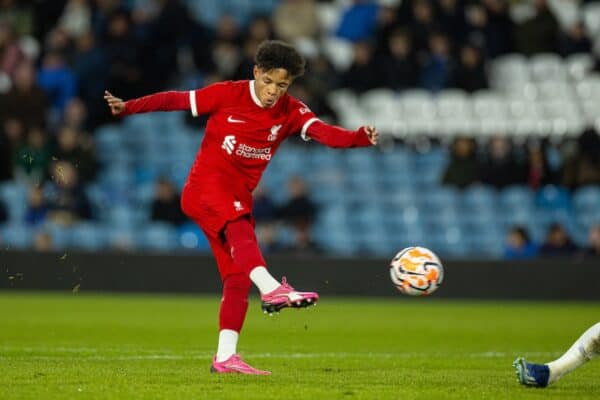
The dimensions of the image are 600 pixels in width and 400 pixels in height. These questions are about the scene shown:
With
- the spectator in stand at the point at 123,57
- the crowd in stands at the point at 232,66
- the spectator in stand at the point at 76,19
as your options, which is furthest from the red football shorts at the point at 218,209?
the spectator in stand at the point at 76,19

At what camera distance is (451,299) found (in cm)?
1788

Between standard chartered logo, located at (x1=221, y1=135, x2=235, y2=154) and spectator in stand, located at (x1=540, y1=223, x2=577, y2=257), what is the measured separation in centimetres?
1006

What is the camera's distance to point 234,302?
8477 mm

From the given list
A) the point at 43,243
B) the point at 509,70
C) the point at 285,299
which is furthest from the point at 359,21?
the point at 285,299

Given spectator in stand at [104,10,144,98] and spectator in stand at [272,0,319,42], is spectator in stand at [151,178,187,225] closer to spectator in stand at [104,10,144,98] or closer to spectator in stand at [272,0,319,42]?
spectator in stand at [104,10,144,98]

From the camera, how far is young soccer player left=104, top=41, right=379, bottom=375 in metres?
8.34

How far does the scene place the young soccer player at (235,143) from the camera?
8.34 meters

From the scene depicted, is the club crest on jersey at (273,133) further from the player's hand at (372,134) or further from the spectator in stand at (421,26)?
the spectator in stand at (421,26)

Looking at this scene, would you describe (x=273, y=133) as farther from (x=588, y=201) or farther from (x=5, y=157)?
(x=5, y=157)

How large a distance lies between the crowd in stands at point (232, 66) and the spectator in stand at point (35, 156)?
0.10 feet

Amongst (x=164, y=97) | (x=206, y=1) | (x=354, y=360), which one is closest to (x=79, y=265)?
(x=206, y=1)

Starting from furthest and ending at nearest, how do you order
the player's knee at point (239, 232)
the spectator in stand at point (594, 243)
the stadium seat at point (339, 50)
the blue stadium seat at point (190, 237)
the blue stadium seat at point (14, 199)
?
the stadium seat at point (339, 50) → the blue stadium seat at point (14, 199) → the blue stadium seat at point (190, 237) → the spectator in stand at point (594, 243) → the player's knee at point (239, 232)

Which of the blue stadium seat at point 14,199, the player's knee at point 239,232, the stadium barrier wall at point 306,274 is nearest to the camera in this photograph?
the player's knee at point 239,232

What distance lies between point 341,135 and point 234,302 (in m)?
1.43
